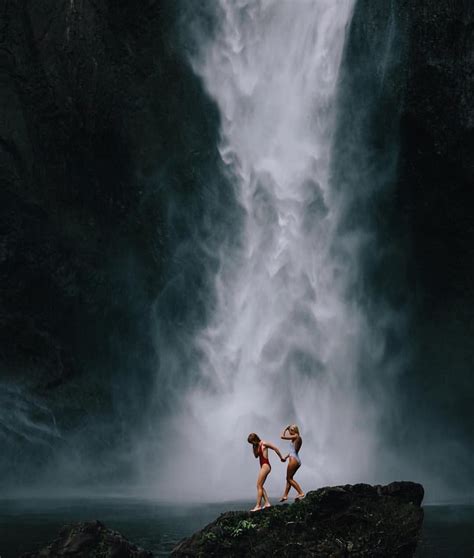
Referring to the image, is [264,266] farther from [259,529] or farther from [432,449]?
[259,529]

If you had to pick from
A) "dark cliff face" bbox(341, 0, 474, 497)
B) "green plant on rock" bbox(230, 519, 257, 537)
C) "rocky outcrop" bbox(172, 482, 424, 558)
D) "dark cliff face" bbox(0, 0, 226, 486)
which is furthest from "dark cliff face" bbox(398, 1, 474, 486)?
"green plant on rock" bbox(230, 519, 257, 537)

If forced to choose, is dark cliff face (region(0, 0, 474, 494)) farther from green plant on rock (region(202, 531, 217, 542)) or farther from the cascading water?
green plant on rock (region(202, 531, 217, 542))

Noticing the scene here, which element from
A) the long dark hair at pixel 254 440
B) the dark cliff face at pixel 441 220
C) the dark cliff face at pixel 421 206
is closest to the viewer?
the long dark hair at pixel 254 440

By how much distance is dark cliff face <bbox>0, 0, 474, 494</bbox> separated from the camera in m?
32.3

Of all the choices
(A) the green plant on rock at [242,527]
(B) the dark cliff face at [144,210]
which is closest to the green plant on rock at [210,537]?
(A) the green plant on rock at [242,527]

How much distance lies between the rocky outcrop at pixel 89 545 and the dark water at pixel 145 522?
1.82 m

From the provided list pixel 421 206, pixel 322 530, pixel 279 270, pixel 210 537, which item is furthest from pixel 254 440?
pixel 421 206

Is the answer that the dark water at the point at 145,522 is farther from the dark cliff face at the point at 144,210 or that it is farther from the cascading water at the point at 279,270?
the dark cliff face at the point at 144,210

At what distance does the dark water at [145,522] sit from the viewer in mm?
17641

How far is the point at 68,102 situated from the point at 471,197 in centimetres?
1611

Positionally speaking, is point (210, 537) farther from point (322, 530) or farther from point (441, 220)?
point (441, 220)

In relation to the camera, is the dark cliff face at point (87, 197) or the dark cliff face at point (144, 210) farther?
the dark cliff face at point (87, 197)

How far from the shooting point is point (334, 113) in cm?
3362

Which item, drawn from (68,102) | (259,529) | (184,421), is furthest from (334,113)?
(259,529)
